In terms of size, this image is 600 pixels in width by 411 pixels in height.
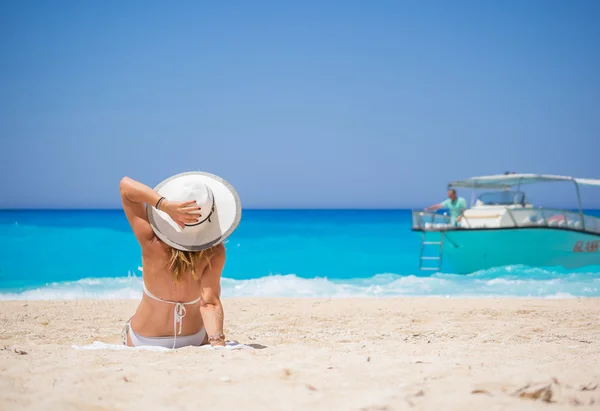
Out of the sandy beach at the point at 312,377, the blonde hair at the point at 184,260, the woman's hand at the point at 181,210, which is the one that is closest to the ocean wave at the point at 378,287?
the sandy beach at the point at 312,377

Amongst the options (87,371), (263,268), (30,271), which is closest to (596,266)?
(263,268)

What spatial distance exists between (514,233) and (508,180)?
1.88m

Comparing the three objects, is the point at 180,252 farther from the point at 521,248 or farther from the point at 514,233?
the point at 521,248

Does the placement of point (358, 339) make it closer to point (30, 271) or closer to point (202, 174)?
point (202, 174)

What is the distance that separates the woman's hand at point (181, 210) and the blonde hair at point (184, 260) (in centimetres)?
26

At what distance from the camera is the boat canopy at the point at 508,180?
15805 mm

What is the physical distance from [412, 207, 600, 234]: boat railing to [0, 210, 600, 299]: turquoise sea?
1392 millimetres

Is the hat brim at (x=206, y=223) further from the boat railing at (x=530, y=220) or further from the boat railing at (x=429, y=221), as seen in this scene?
the boat railing at (x=429, y=221)

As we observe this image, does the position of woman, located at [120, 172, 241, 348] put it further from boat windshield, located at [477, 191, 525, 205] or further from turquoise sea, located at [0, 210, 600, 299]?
boat windshield, located at [477, 191, 525, 205]

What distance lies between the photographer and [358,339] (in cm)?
554

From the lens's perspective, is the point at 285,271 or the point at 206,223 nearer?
→ the point at 206,223

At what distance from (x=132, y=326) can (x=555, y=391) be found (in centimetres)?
260

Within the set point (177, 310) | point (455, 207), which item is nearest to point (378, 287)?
point (455, 207)

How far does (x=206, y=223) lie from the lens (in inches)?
133
